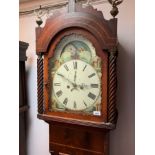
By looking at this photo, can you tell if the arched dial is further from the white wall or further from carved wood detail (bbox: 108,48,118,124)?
the white wall

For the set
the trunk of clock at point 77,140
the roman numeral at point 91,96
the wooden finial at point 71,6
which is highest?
the wooden finial at point 71,6

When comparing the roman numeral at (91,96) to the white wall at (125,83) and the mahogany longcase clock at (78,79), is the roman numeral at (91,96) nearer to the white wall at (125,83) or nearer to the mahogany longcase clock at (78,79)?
the mahogany longcase clock at (78,79)

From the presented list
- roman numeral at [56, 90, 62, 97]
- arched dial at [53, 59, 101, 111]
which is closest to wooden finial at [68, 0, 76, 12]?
arched dial at [53, 59, 101, 111]

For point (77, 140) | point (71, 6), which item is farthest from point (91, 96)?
point (71, 6)

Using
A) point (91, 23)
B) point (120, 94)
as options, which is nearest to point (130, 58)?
point (120, 94)

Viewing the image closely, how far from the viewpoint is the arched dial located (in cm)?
106

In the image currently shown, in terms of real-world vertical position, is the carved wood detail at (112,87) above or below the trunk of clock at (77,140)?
above

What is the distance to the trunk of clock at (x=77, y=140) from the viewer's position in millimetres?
1071

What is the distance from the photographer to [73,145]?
115cm

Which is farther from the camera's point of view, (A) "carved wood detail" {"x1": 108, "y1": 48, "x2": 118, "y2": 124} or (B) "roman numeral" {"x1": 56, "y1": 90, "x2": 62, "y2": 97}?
(B) "roman numeral" {"x1": 56, "y1": 90, "x2": 62, "y2": 97}

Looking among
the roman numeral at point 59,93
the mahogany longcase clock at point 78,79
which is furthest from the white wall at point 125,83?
the roman numeral at point 59,93

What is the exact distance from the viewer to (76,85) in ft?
3.62
